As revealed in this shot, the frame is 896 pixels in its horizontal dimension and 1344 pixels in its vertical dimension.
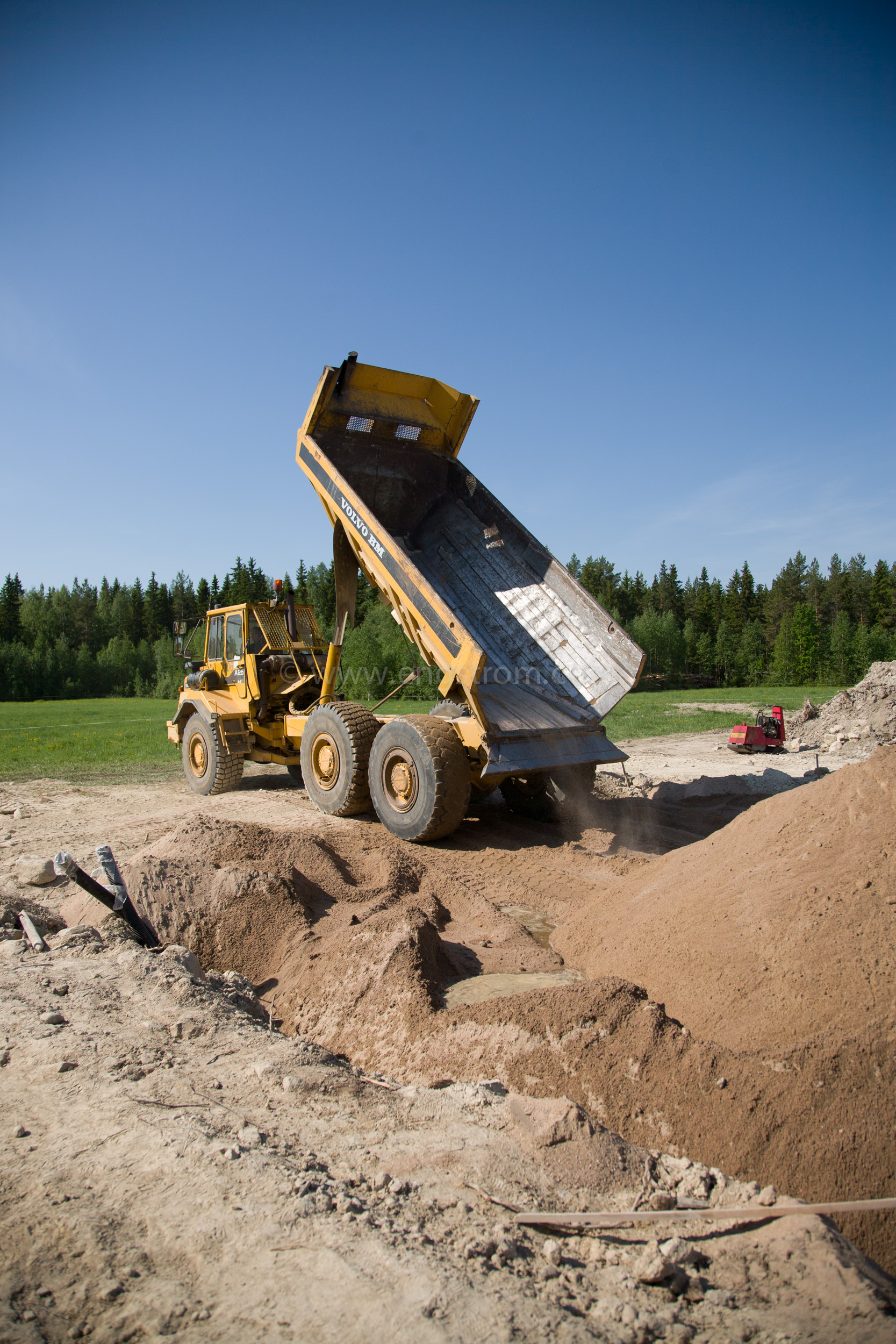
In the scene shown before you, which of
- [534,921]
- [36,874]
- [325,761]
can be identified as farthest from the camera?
[325,761]

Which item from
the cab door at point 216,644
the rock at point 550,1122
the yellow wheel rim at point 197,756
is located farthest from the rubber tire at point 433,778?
the yellow wheel rim at point 197,756

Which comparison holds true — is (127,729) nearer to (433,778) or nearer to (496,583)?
(496,583)

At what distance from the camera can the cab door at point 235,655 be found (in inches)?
423

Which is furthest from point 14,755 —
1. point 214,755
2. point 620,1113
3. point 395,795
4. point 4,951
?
point 620,1113

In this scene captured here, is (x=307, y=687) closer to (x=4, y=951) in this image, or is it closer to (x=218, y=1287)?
(x=4, y=951)

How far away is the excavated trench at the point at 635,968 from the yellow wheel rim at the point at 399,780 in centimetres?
99

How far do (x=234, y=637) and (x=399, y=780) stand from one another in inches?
179

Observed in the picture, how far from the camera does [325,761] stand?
8828mm

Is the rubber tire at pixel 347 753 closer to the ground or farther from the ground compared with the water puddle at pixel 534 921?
farther from the ground

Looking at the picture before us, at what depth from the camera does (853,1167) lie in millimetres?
2568

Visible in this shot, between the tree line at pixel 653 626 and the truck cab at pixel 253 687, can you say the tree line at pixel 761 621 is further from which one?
the truck cab at pixel 253 687

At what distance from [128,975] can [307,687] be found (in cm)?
663

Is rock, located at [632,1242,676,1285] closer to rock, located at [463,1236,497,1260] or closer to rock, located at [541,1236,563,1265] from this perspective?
rock, located at [541,1236,563,1265]

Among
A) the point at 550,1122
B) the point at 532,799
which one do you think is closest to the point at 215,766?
the point at 532,799
